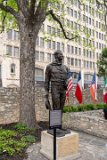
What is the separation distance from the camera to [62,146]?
5637 mm

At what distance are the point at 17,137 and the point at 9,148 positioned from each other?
1.33 metres

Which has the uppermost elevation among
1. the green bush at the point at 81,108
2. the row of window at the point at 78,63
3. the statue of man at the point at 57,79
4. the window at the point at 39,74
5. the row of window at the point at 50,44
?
the row of window at the point at 50,44

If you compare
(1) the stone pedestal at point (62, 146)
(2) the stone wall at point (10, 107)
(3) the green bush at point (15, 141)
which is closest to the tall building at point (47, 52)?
(2) the stone wall at point (10, 107)

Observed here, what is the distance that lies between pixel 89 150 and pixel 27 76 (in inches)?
159

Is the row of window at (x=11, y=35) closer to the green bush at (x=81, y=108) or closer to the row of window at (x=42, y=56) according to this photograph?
the row of window at (x=42, y=56)

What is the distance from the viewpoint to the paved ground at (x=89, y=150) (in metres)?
5.95

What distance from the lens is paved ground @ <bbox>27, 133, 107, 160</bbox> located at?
19.5 feet

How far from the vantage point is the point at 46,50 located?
4006 centimetres

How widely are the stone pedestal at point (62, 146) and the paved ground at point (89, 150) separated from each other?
0.22 m

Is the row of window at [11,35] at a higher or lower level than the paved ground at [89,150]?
higher

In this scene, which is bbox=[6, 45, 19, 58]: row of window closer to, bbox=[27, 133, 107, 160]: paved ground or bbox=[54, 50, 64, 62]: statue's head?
bbox=[27, 133, 107, 160]: paved ground

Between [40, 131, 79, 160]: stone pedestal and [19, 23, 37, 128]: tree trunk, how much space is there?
2775 mm

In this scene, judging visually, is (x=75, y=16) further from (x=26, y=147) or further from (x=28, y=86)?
(x=26, y=147)

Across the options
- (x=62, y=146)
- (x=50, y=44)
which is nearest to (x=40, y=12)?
(x=62, y=146)
